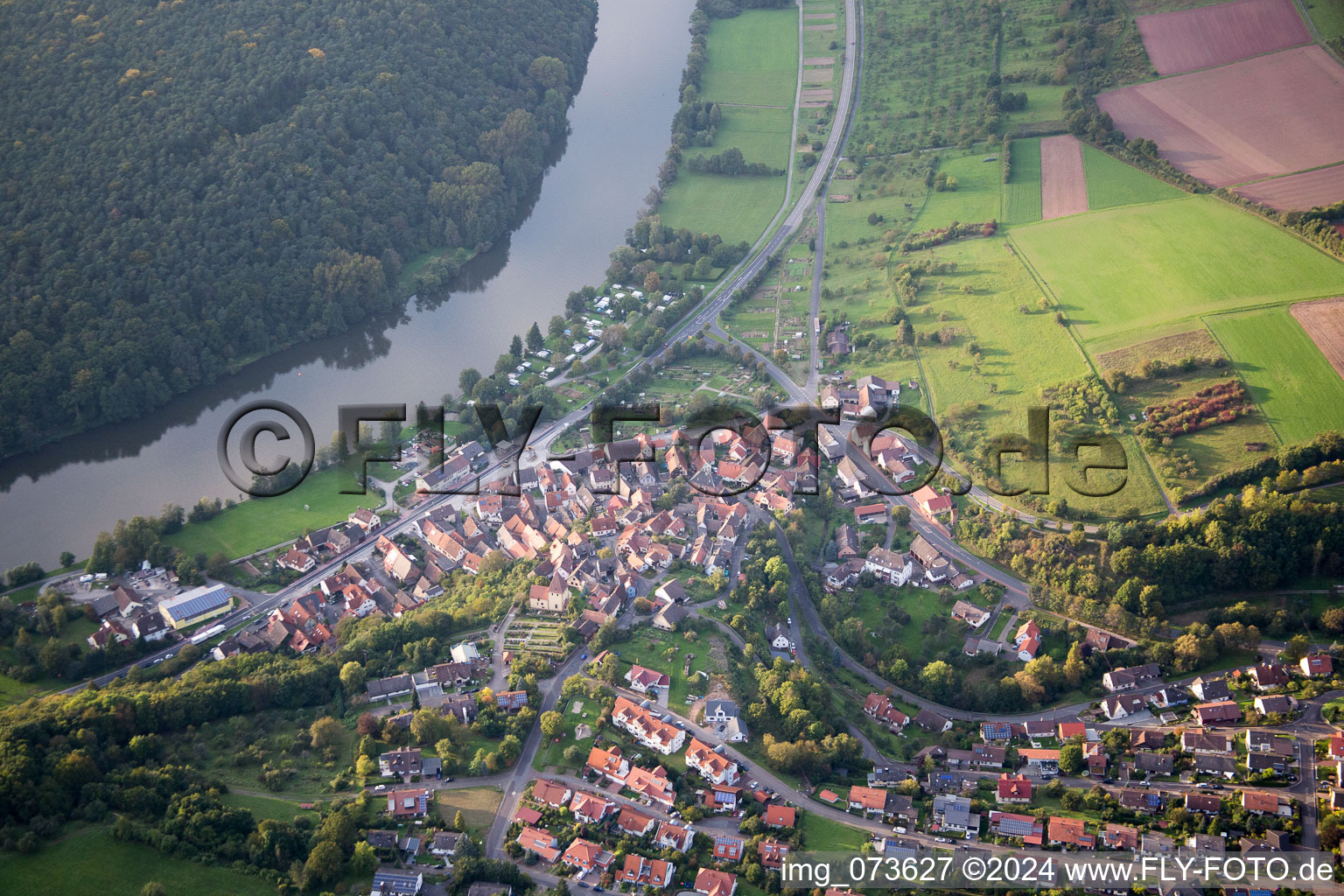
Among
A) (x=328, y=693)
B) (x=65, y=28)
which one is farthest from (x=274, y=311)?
(x=328, y=693)

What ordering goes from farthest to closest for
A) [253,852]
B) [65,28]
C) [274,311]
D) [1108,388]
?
[65,28], [274,311], [1108,388], [253,852]

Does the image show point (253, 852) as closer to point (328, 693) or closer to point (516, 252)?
point (328, 693)

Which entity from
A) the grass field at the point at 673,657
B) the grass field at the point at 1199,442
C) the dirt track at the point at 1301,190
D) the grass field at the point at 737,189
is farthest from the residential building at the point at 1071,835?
the grass field at the point at 737,189

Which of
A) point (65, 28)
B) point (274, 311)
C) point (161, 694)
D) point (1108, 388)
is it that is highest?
point (65, 28)

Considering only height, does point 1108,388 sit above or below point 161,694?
above

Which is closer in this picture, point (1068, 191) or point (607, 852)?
point (607, 852)

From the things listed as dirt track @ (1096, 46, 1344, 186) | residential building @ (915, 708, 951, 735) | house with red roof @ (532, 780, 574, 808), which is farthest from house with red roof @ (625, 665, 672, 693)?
dirt track @ (1096, 46, 1344, 186)
